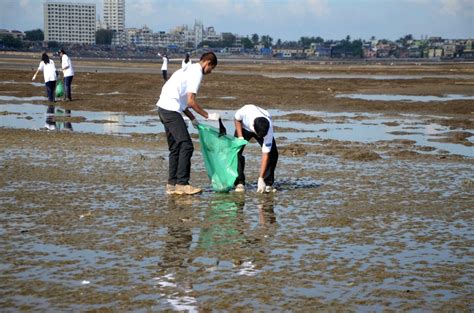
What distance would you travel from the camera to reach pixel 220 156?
1098cm

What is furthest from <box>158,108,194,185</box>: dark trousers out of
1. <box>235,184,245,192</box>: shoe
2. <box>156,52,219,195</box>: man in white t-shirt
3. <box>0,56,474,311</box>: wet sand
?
<box>235,184,245,192</box>: shoe

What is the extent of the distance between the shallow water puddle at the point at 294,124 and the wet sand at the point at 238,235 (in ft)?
11.2

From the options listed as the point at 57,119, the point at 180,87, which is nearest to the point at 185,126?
the point at 180,87

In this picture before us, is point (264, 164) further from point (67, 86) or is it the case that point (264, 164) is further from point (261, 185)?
point (67, 86)

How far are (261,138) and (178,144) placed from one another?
123 centimetres

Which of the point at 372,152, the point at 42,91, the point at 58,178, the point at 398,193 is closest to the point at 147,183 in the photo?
the point at 58,178

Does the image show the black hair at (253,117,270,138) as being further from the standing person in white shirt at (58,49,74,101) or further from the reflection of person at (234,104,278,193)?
the standing person in white shirt at (58,49,74,101)

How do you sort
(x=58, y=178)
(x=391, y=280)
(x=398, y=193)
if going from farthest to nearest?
(x=58, y=178)
(x=398, y=193)
(x=391, y=280)

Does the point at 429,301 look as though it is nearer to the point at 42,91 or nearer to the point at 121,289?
the point at 121,289

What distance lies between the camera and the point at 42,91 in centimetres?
3406

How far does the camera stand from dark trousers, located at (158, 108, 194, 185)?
10422mm

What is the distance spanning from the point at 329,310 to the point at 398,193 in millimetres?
5432

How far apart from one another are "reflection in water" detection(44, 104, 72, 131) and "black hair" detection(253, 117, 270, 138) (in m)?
9.03

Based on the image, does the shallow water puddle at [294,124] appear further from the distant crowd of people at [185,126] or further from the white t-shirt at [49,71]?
the distant crowd of people at [185,126]
